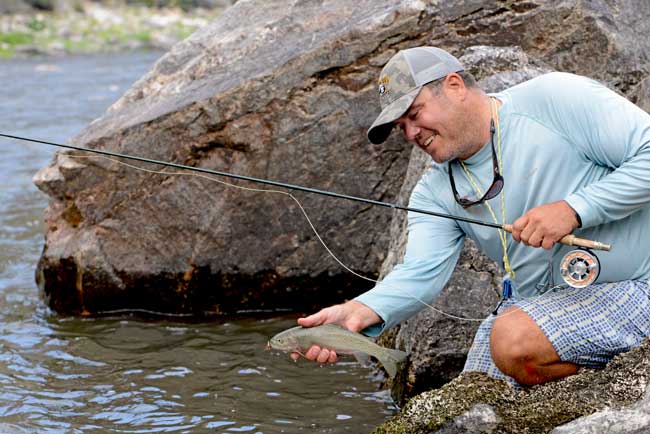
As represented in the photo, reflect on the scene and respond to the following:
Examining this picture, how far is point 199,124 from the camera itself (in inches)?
262

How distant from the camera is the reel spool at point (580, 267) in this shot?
3.59m

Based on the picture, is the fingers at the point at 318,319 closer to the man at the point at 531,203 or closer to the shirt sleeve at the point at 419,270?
the man at the point at 531,203

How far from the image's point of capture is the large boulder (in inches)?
256

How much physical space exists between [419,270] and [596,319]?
0.69 metres

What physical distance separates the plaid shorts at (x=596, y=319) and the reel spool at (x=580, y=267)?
7cm

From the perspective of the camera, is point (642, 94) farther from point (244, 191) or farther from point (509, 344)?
point (509, 344)

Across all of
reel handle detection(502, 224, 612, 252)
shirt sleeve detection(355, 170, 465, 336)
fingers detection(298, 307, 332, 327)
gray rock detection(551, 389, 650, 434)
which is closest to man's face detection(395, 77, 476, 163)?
shirt sleeve detection(355, 170, 465, 336)

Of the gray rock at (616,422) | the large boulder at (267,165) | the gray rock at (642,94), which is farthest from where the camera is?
the large boulder at (267,165)

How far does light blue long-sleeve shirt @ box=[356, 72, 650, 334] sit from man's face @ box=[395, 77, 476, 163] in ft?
0.31

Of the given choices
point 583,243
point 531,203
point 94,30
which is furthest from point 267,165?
point 94,30

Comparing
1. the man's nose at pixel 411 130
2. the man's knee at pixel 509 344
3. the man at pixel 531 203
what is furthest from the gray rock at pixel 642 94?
the man's knee at pixel 509 344

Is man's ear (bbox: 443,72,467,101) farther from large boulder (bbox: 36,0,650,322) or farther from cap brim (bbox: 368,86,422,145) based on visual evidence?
large boulder (bbox: 36,0,650,322)

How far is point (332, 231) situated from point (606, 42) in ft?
6.65

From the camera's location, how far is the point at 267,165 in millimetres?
6637
